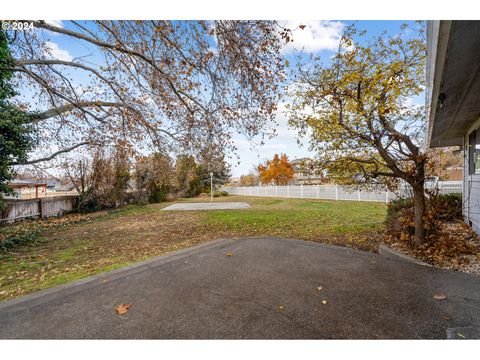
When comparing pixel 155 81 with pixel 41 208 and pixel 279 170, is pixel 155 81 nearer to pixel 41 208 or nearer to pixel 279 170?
pixel 41 208

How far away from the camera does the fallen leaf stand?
2164 mm

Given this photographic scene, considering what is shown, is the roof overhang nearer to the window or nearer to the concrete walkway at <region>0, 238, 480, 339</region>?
the window

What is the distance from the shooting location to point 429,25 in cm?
224

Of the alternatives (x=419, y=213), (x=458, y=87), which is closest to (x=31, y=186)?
(x=419, y=213)

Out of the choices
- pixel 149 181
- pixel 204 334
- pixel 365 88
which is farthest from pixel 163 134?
pixel 149 181

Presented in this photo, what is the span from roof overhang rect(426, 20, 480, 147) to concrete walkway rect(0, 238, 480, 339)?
258 cm

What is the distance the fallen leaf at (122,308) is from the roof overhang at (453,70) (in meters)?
3.95

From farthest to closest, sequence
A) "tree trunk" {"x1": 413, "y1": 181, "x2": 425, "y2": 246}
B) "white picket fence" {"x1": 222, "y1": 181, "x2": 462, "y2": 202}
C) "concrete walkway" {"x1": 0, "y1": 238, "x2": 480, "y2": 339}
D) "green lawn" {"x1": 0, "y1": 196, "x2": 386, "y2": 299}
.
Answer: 1. "white picket fence" {"x1": 222, "y1": 181, "x2": 462, "y2": 202}
2. "tree trunk" {"x1": 413, "y1": 181, "x2": 425, "y2": 246}
3. "green lawn" {"x1": 0, "y1": 196, "x2": 386, "y2": 299}
4. "concrete walkway" {"x1": 0, "y1": 238, "x2": 480, "y2": 339}

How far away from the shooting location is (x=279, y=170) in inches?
1251

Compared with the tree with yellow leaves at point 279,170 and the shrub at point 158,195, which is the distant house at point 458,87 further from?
the tree with yellow leaves at point 279,170

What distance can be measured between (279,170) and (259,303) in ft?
98.9

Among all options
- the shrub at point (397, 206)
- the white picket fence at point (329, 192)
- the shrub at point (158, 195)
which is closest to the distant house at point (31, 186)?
the shrub at point (158, 195)

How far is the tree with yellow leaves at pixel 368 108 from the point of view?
Result: 3.71 metres

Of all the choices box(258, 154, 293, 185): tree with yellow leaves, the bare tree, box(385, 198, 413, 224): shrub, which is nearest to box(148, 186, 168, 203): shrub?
the bare tree
